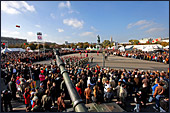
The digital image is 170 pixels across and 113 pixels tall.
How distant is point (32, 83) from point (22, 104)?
4.47 feet

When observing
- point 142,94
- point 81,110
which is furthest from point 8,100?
point 142,94

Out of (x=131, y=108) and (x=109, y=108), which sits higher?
(x=109, y=108)

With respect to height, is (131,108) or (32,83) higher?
(32,83)

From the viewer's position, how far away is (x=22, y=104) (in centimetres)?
587

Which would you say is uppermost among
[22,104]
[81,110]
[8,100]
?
[81,110]

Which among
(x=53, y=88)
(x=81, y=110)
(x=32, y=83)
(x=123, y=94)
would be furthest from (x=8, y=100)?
(x=123, y=94)

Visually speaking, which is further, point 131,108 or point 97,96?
point 131,108

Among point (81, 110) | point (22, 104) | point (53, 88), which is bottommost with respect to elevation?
point (22, 104)

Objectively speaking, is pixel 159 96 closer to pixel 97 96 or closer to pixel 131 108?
pixel 131 108

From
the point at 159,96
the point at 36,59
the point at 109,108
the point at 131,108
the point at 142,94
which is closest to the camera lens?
the point at 109,108

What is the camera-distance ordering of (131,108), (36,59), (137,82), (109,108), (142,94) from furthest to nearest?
(36,59), (137,82), (131,108), (142,94), (109,108)

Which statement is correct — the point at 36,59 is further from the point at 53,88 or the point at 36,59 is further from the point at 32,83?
the point at 53,88

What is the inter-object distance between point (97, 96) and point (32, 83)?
4.74 meters

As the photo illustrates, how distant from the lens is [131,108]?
534 centimetres
